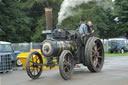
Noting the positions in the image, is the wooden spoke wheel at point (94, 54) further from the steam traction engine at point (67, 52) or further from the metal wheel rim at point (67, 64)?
the metal wheel rim at point (67, 64)

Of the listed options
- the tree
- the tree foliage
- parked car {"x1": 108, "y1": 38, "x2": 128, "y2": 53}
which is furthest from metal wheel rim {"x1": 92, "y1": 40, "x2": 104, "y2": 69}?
the tree

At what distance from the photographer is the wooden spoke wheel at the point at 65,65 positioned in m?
7.22

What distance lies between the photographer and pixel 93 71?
9.16 m

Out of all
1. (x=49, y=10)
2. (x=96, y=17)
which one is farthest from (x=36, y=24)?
(x=49, y=10)

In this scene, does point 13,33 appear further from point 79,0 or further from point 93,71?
point 93,71

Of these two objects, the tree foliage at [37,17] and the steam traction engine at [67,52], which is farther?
the tree foliage at [37,17]

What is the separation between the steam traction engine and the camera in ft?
25.4

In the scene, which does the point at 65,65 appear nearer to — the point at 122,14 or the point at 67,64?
the point at 67,64

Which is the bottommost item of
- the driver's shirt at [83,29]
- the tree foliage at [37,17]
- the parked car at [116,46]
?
the parked car at [116,46]

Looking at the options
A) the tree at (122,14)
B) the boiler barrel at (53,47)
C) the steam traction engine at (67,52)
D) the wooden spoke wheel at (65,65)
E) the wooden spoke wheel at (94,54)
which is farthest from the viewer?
the tree at (122,14)

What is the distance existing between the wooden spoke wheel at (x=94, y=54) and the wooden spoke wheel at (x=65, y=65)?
1.07 metres

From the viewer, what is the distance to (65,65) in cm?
765

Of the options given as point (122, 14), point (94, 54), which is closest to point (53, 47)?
point (94, 54)

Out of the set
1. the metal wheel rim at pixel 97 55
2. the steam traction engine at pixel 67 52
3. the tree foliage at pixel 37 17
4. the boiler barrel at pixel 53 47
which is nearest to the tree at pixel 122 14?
the tree foliage at pixel 37 17
